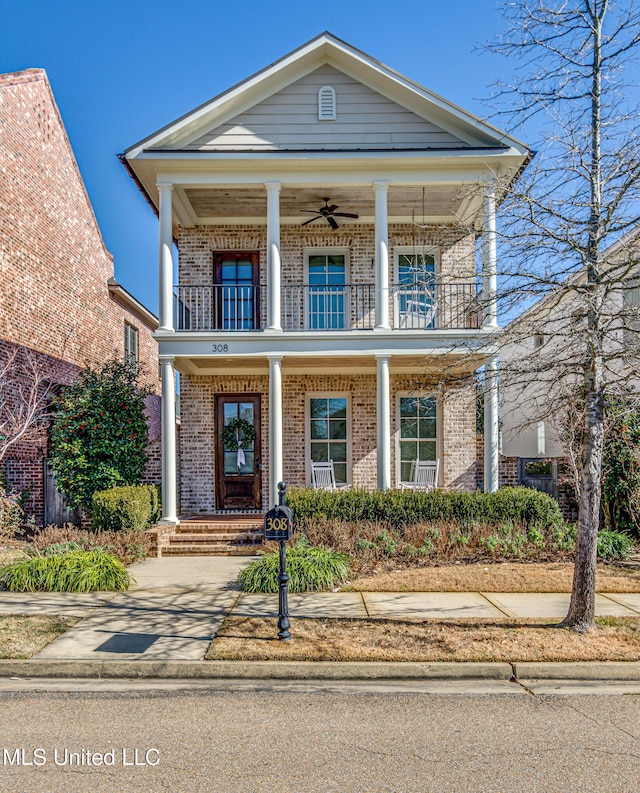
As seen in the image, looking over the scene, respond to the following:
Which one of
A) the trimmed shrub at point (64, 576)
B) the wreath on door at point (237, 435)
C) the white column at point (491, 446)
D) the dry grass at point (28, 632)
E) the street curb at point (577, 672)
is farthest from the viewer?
the wreath on door at point (237, 435)

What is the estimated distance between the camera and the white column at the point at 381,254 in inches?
441

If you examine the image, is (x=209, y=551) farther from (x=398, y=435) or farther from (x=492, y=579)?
(x=398, y=435)

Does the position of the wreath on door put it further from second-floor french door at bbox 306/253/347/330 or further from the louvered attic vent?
the louvered attic vent

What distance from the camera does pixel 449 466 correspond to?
43.1ft

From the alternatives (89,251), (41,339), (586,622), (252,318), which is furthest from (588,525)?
(89,251)

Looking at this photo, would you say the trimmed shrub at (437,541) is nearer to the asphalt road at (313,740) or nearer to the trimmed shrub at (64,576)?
the trimmed shrub at (64,576)

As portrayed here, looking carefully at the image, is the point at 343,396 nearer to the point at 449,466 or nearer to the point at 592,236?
the point at 449,466

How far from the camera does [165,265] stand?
443 inches

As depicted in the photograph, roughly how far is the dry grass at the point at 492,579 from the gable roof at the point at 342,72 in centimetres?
744

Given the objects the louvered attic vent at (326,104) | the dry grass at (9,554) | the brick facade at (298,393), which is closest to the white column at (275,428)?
the brick facade at (298,393)

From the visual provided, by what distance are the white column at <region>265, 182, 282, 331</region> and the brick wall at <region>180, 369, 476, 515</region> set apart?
2.12 meters

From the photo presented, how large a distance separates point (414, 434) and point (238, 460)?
3.86 m

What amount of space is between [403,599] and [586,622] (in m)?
2.08

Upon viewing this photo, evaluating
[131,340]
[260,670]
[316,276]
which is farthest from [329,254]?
[260,670]
